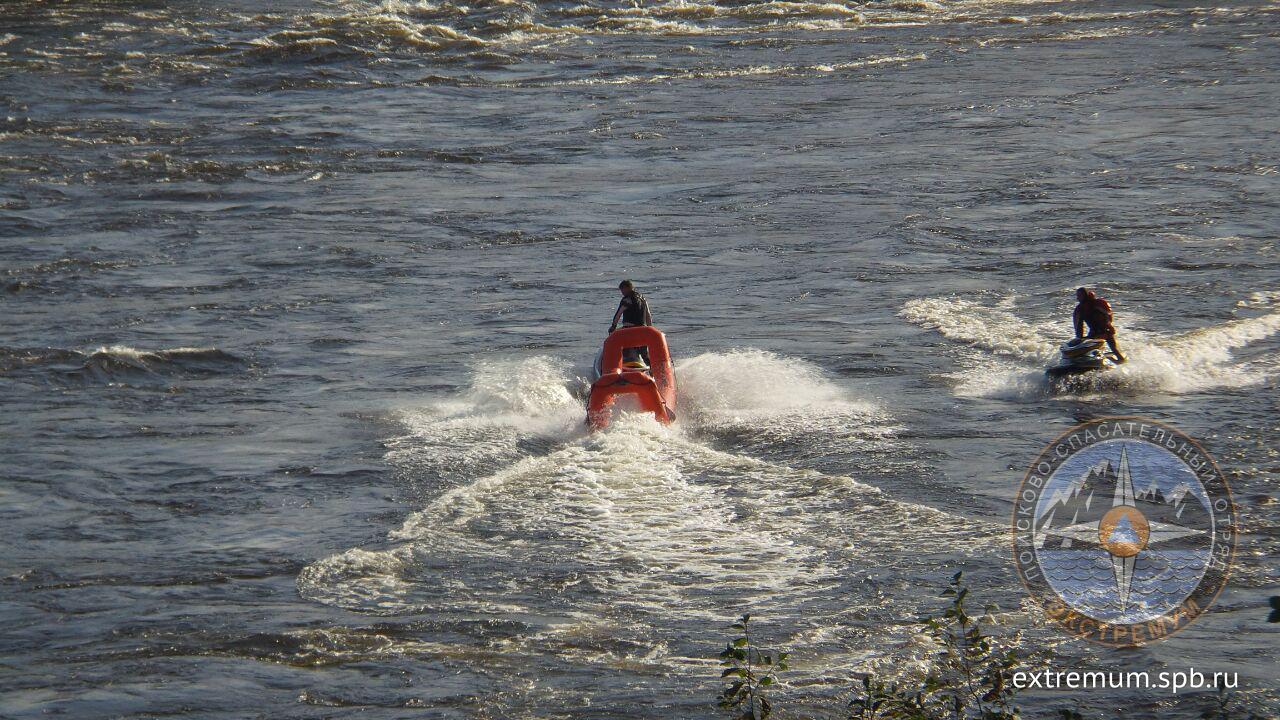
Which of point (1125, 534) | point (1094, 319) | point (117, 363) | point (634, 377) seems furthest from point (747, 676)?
point (117, 363)

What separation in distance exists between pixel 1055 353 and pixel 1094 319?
161 cm

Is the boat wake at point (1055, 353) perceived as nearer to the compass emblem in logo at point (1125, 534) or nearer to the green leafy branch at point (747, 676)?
the compass emblem in logo at point (1125, 534)

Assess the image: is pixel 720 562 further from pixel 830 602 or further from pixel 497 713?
pixel 497 713

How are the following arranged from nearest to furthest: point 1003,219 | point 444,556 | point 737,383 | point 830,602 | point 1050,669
A: point 1050,669 → point 830,602 → point 444,556 → point 737,383 → point 1003,219

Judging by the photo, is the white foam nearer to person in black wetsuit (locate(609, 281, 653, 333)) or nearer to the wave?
person in black wetsuit (locate(609, 281, 653, 333))

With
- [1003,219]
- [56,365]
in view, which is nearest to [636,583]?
[56,365]

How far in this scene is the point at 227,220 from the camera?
90.1 feet

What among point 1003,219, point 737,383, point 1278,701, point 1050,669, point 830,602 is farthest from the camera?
point 1003,219

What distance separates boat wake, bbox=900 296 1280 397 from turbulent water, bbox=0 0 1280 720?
0.08 m

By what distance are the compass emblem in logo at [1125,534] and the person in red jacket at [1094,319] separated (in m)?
1.61

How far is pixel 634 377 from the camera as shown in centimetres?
1591

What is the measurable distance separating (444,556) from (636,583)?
179cm

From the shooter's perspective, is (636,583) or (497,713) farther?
(636,583)


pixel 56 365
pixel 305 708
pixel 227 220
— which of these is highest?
pixel 227 220
